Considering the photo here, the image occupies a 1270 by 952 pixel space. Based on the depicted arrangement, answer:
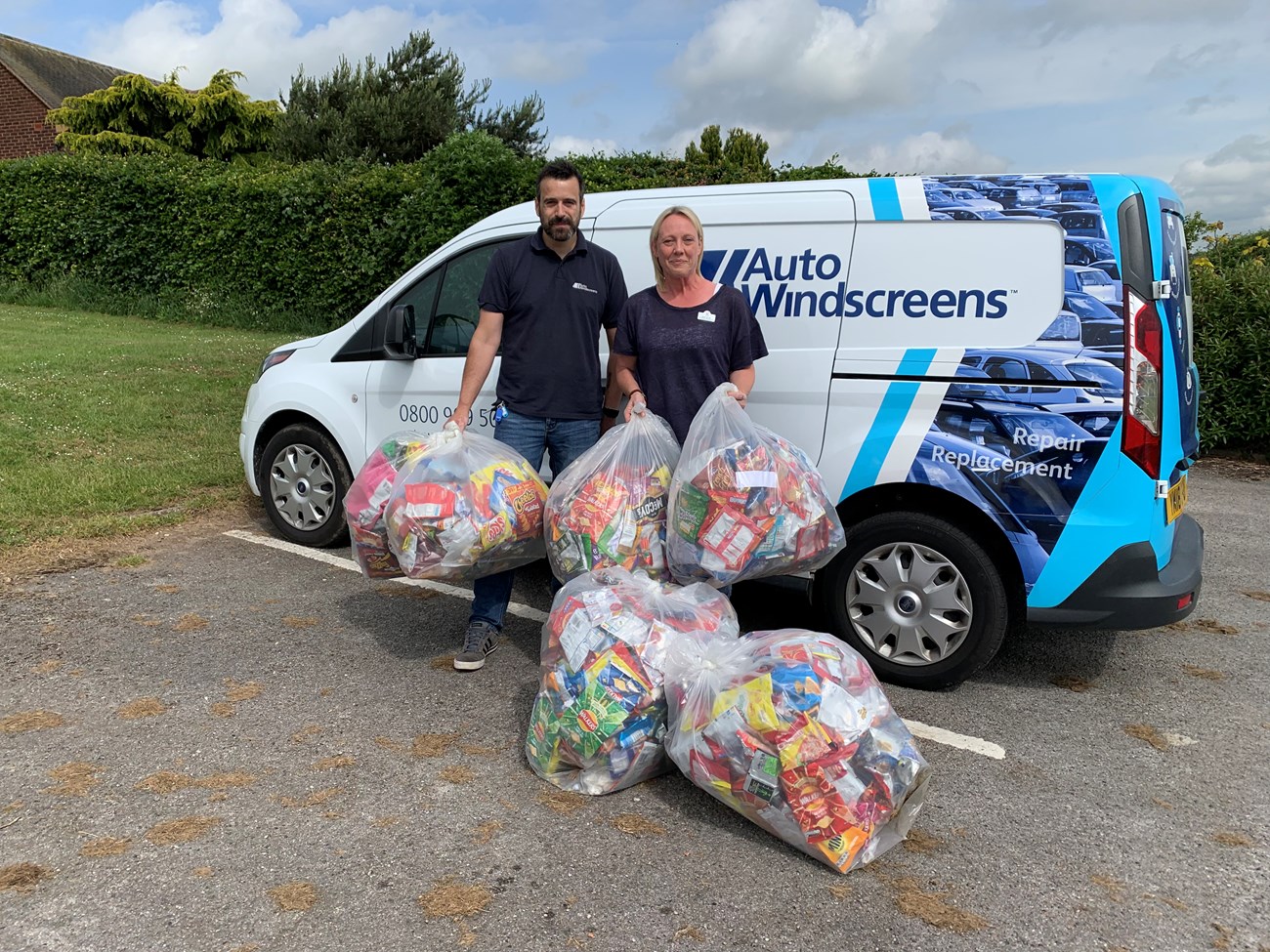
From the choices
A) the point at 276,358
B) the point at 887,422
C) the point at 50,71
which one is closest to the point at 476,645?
the point at 887,422

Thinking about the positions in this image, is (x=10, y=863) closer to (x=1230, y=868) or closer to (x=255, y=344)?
(x=1230, y=868)

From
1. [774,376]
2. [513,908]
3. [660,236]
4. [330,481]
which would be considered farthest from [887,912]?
[330,481]

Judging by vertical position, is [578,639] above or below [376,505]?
below

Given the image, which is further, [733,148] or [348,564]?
[733,148]

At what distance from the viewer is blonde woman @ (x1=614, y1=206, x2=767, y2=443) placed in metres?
3.67

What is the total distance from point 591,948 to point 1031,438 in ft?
7.62

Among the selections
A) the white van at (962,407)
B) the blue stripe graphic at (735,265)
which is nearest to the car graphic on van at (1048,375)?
the white van at (962,407)

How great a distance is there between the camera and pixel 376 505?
3.72 meters

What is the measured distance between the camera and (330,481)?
214 inches

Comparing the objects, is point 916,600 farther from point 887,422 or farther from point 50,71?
point 50,71

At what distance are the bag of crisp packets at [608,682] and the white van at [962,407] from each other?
39.3 inches

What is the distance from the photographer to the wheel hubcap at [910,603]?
12.2 feet

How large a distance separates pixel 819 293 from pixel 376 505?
1961mm

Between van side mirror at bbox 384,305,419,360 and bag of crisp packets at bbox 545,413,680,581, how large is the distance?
5.09 feet
